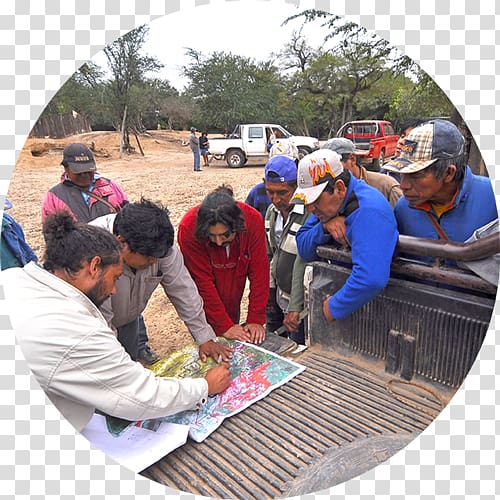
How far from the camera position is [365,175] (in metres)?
2.87

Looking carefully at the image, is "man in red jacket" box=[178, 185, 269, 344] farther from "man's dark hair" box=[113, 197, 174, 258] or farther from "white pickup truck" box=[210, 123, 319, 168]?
"white pickup truck" box=[210, 123, 319, 168]

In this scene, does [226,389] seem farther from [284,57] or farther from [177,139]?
[177,139]

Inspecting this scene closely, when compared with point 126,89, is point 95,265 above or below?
below

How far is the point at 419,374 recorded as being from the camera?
1.75 m

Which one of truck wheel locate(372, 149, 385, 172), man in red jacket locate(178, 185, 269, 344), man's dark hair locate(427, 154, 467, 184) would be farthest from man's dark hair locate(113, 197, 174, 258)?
truck wheel locate(372, 149, 385, 172)

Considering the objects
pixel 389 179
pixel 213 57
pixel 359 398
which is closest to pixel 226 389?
pixel 359 398

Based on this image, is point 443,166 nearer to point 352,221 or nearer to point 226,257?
point 352,221

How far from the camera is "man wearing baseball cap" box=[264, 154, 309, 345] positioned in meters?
2.42

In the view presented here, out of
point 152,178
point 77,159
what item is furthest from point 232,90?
point 77,159

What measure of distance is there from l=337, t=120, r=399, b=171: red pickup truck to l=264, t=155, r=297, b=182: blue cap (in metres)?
4.76

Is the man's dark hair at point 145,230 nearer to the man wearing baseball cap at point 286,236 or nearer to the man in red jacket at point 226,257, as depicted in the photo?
the man in red jacket at point 226,257

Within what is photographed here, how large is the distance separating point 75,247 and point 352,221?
1.09 metres

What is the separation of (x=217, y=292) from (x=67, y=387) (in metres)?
1.27

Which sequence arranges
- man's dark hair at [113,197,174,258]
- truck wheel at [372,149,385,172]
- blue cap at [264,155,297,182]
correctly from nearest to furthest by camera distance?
man's dark hair at [113,197,174,258] → blue cap at [264,155,297,182] → truck wheel at [372,149,385,172]
